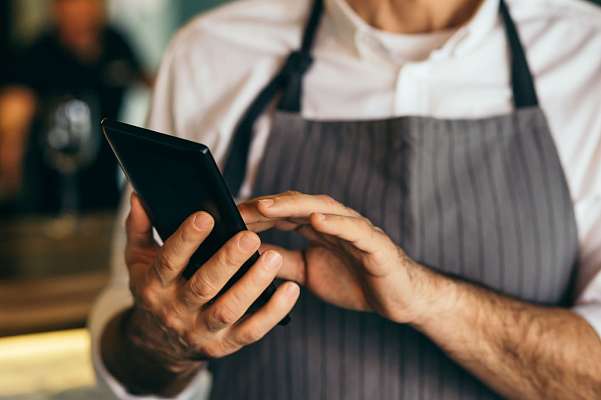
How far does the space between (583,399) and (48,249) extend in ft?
5.29

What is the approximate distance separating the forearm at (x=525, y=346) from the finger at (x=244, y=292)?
29 centimetres

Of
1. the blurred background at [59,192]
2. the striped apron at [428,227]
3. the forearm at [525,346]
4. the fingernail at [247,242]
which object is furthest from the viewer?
the blurred background at [59,192]

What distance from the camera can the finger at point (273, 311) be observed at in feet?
2.74

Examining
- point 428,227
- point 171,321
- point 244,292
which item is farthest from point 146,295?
point 428,227

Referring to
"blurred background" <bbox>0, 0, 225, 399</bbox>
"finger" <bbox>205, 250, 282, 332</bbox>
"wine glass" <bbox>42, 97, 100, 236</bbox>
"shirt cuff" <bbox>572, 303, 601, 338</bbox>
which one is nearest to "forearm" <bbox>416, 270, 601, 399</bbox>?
"shirt cuff" <bbox>572, 303, 601, 338</bbox>

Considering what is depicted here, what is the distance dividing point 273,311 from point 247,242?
0.37 ft

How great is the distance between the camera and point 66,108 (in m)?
2.13

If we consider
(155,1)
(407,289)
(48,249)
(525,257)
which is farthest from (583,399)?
(155,1)

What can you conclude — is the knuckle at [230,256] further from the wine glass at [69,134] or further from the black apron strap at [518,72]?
the wine glass at [69,134]

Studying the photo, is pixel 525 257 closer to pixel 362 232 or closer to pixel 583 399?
pixel 583 399

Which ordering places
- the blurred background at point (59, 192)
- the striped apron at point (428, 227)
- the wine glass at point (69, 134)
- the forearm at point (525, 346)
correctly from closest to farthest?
the forearm at point (525, 346) → the striped apron at point (428, 227) → the blurred background at point (59, 192) → the wine glass at point (69, 134)

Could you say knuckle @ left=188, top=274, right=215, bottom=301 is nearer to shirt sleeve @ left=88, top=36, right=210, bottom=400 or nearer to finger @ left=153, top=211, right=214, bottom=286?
finger @ left=153, top=211, right=214, bottom=286

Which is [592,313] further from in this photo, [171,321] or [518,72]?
[171,321]

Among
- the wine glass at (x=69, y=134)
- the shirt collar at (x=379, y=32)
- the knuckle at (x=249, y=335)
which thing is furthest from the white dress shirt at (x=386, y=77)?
the wine glass at (x=69, y=134)
